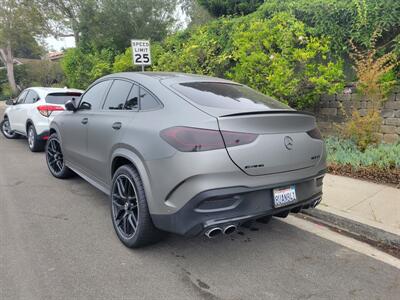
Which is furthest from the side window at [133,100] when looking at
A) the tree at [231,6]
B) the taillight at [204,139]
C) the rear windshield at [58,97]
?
the tree at [231,6]

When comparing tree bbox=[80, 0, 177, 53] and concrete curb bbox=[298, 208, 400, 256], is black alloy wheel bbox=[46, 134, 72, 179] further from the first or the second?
tree bbox=[80, 0, 177, 53]

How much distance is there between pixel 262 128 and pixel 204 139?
1.70ft

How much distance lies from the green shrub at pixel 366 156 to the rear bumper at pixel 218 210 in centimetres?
319

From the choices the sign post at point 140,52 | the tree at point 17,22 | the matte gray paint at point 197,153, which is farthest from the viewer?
the tree at point 17,22

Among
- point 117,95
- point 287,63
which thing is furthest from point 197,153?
point 287,63

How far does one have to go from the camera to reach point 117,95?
3918 mm

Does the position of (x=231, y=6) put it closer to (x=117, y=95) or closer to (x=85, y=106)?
(x=85, y=106)

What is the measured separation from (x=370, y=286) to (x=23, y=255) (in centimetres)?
304

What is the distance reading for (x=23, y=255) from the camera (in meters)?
3.13

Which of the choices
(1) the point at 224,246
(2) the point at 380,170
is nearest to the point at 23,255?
(1) the point at 224,246

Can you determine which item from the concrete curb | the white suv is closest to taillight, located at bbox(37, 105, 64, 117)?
the white suv

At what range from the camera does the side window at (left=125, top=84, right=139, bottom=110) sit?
3496mm

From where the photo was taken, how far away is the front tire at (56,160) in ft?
18.1

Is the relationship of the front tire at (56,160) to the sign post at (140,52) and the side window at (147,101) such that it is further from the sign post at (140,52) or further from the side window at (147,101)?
the sign post at (140,52)
